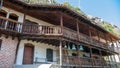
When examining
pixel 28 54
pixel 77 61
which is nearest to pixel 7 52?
pixel 28 54

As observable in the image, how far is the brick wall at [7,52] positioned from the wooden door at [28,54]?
1.41m

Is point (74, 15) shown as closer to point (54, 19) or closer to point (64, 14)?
point (64, 14)

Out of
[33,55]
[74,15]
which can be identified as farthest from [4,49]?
[74,15]

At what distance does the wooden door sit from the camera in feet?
39.0

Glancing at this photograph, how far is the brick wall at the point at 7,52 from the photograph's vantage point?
9.92 meters

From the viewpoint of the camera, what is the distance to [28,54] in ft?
40.0

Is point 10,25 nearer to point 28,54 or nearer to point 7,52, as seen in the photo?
point 7,52

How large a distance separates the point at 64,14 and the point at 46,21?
317cm

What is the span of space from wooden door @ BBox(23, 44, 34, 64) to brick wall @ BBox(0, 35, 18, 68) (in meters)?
1.41

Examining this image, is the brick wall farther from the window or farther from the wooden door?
the window

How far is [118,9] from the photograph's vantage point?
1.72m

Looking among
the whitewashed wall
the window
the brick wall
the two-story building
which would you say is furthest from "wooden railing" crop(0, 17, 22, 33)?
the window

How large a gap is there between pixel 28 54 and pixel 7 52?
2331 mm

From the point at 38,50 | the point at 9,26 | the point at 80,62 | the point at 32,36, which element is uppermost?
the point at 9,26
